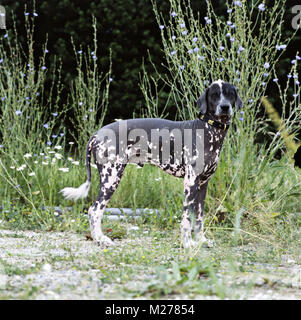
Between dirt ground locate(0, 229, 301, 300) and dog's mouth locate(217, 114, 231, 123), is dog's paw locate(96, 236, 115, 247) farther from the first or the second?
dog's mouth locate(217, 114, 231, 123)

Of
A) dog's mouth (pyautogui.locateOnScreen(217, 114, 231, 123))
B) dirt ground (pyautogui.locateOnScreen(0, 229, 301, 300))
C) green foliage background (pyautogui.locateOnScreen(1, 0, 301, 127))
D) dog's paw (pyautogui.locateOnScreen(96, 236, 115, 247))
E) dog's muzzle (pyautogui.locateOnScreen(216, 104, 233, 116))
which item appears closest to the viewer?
dirt ground (pyautogui.locateOnScreen(0, 229, 301, 300))

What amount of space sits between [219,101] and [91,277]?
1.74 metres

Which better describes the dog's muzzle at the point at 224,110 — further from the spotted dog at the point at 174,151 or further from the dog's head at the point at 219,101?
the spotted dog at the point at 174,151

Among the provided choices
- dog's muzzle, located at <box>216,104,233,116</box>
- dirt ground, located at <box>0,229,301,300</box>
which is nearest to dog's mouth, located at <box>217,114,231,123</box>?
dog's muzzle, located at <box>216,104,233,116</box>

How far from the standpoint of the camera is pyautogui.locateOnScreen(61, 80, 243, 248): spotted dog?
151 inches

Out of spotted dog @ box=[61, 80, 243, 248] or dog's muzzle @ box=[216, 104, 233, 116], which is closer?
dog's muzzle @ box=[216, 104, 233, 116]

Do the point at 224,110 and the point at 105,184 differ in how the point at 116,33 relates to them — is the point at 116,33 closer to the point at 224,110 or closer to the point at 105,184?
the point at 105,184

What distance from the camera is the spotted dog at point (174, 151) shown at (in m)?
3.83

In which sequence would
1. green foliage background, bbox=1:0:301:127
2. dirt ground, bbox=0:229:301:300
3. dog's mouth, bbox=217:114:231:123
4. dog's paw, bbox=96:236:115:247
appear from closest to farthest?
dirt ground, bbox=0:229:301:300
dog's mouth, bbox=217:114:231:123
dog's paw, bbox=96:236:115:247
green foliage background, bbox=1:0:301:127

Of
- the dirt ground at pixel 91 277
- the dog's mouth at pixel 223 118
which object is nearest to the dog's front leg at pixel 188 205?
the dirt ground at pixel 91 277

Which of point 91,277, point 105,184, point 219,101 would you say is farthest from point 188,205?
point 91,277

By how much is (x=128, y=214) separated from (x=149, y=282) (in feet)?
8.41

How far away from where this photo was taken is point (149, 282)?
102 inches
